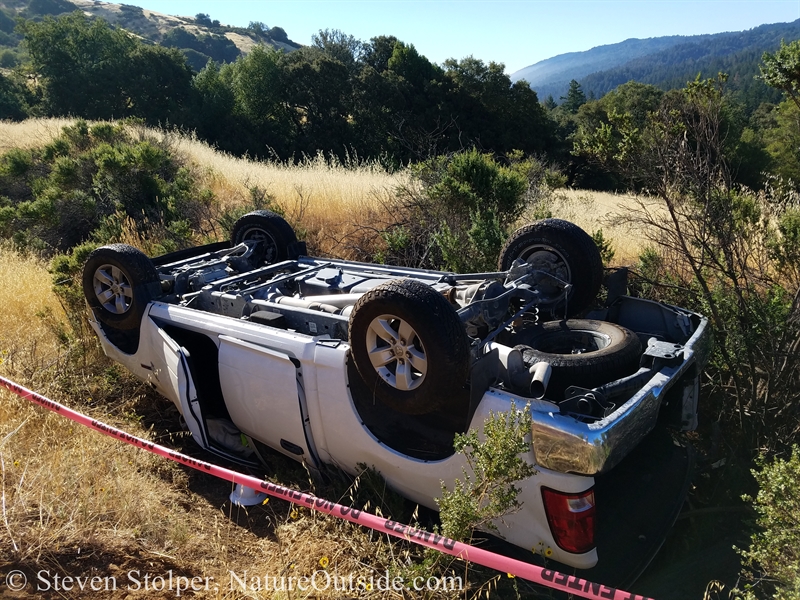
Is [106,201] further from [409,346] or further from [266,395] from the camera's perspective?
[409,346]

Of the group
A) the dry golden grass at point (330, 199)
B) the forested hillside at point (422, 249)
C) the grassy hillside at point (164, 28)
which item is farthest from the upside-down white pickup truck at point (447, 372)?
the grassy hillside at point (164, 28)

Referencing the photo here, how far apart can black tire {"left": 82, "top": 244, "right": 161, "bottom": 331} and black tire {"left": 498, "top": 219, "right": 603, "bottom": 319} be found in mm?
2803

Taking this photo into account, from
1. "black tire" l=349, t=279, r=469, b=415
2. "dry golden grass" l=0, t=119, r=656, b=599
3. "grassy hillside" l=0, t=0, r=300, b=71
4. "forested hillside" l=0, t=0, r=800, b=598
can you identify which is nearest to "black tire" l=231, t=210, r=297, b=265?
"forested hillside" l=0, t=0, r=800, b=598

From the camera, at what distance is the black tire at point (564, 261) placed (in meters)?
3.94

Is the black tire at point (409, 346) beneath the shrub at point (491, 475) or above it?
above

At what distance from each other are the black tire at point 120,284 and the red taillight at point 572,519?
323 cm

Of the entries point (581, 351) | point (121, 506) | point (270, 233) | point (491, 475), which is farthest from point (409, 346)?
point (270, 233)

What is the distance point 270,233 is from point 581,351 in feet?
10.9

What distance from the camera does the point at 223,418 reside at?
4.17 m

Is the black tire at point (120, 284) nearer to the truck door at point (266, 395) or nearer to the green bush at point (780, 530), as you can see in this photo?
the truck door at point (266, 395)

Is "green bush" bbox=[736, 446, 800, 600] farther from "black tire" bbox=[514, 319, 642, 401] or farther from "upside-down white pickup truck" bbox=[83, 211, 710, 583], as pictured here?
"black tire" bbox=[514, 319, 642, 401]

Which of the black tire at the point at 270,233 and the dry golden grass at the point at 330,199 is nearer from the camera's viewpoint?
the black tire at the point at 270,233

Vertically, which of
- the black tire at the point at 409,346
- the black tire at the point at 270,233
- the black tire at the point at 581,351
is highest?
the black tire at the point at 270,233

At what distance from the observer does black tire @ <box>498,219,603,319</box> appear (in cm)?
394
